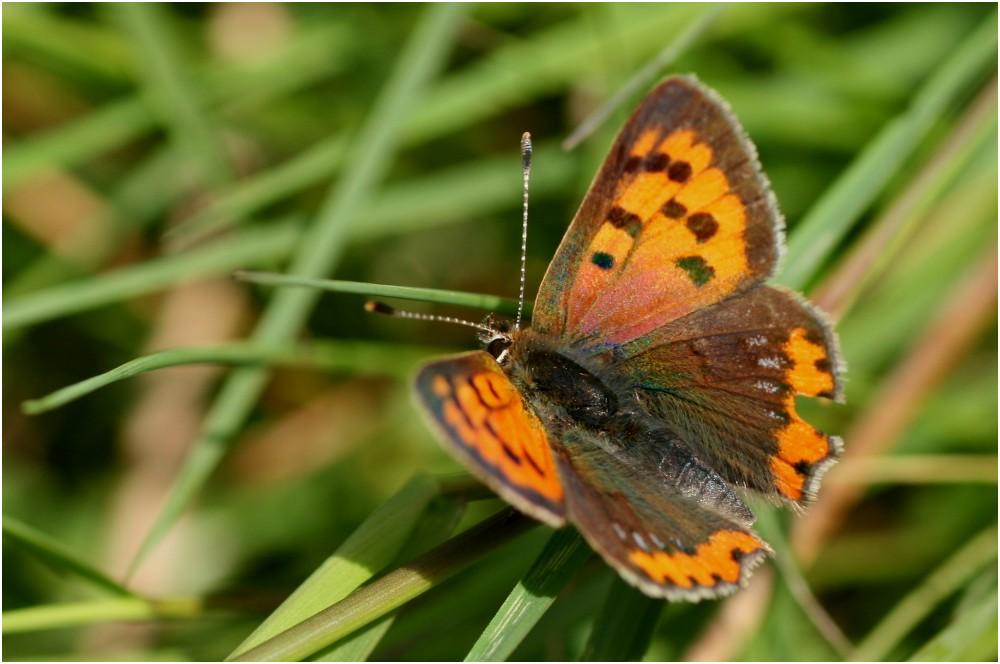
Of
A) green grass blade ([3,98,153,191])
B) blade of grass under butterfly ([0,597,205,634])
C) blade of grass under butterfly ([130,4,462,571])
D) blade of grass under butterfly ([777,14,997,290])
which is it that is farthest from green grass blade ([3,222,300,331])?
blade of grass under butterfly ([777,14,997,290])

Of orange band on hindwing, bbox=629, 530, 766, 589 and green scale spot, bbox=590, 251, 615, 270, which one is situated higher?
green scale spot, bbox=590, 251, 615, 270

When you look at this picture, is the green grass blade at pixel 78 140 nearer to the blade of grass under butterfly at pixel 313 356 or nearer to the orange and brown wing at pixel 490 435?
the blade of grass under butterfly at pixel 313 356

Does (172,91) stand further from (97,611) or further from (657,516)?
(657,516)

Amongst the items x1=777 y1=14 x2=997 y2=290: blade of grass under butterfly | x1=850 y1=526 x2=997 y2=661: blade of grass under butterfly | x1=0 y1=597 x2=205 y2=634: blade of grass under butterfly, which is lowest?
x1=850 y1=526 x2=997 y2=661: blade of grass under butterfly

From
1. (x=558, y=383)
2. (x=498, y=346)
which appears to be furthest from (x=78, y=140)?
(x=558, y=383)

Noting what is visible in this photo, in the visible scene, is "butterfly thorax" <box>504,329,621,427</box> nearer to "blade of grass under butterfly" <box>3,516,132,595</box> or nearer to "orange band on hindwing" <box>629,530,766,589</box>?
"orange band on hindwing" <box>629,530,766,589</box>

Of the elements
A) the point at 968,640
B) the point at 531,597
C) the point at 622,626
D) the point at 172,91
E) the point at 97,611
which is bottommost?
the point at 968,640

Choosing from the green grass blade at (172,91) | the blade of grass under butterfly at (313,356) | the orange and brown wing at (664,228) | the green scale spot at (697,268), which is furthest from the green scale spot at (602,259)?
the green grass blade at (172,91)
